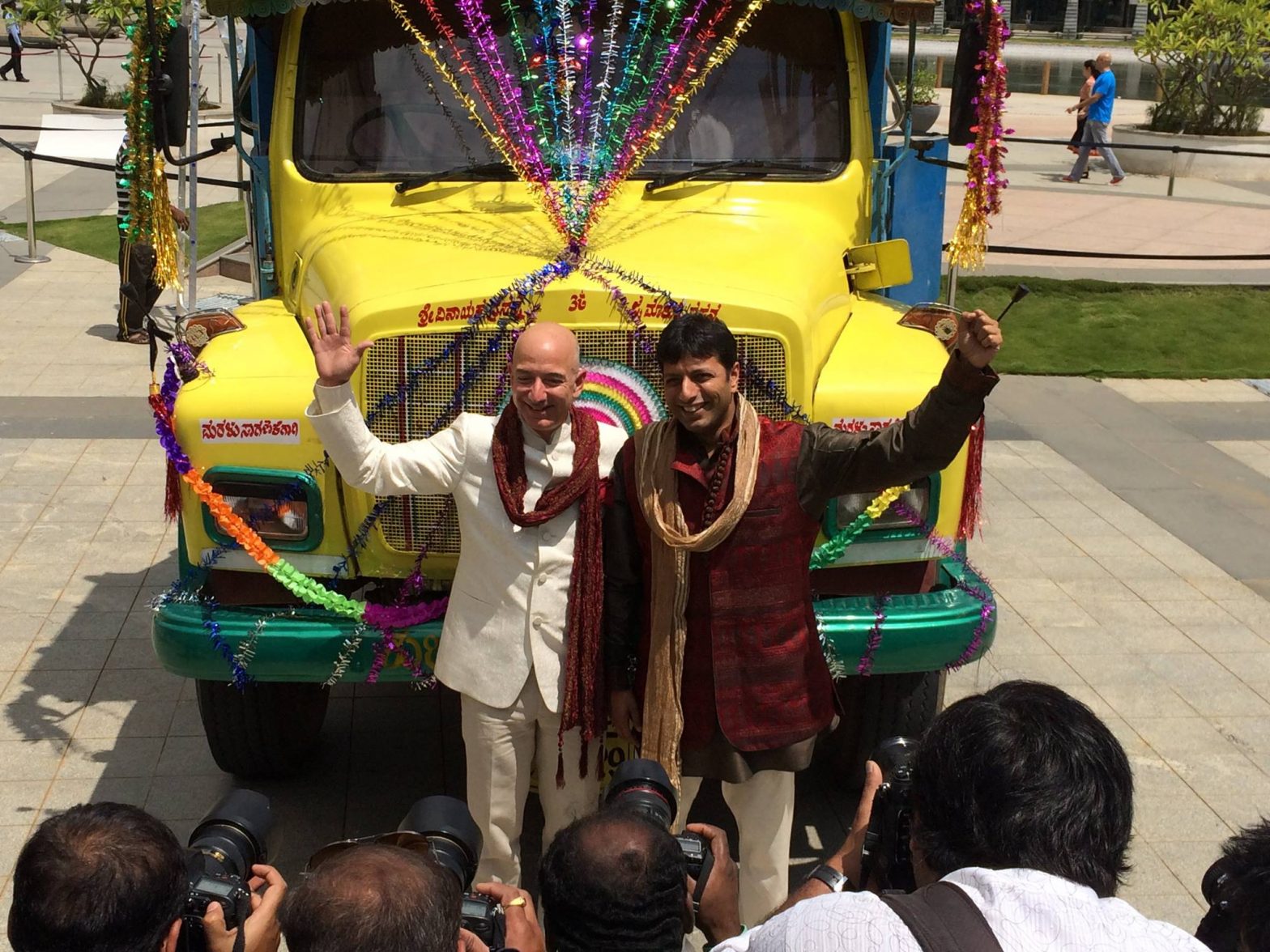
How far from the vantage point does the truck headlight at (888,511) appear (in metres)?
4.32

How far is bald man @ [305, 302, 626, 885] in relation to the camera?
3.67 meters

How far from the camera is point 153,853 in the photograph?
236 cm

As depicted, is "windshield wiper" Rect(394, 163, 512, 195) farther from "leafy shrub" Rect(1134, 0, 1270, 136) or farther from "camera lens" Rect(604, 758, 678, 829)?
"leafy shrub" Rect(1134, 0, 1270, 136)

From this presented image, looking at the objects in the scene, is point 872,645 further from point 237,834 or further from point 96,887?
point 96,887

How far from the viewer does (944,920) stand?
1.92 m

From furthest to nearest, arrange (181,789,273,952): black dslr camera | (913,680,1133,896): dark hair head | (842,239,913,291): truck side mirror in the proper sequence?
(842,239,913,291): truck side mirror
(181,789,273,952): black dslr camera
(913,680,1133,896): dark hair head

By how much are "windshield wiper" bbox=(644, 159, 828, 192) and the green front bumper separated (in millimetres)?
1591

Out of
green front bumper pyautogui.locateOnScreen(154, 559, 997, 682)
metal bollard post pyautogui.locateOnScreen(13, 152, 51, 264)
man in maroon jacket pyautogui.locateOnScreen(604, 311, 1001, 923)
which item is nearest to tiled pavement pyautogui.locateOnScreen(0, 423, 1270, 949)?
green front bumper pyautogui.locateOnScreen(154, 559, 997, 682)

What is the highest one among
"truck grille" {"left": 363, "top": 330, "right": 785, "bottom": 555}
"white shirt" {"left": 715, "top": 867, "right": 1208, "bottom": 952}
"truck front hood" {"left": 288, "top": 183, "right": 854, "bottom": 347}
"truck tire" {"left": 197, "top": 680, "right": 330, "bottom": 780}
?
"truck front hood" {"left": 288, "top": 183, "right": 854, "bottom": 347}

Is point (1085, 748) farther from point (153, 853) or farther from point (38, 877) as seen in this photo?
point (38, 877)

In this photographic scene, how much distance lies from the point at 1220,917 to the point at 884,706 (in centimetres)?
225

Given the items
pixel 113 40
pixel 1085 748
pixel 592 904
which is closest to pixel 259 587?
pixel 592 904

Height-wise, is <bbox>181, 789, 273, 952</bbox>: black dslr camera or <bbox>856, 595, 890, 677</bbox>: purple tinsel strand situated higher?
<bbox>181, 789, 273, 952</bbox>: black dslr camera

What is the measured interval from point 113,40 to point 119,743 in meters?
34.5
